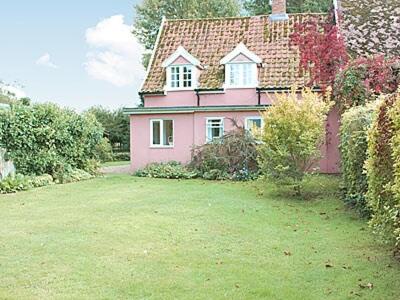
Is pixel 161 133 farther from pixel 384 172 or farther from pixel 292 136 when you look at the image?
pixel 384 172

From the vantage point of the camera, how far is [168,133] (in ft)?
77.5

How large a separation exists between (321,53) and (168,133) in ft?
26.8

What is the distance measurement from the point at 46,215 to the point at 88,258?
15.0ft

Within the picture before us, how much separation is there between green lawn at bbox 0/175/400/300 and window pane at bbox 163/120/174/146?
939 centimetres

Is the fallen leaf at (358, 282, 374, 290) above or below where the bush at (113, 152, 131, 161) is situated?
below

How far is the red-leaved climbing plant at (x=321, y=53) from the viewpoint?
20.5 meters

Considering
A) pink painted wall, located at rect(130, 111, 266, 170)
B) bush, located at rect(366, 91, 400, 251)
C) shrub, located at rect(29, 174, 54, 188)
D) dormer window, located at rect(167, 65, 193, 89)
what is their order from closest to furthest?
bush, located at rect(366, 91, 400, 251) → shrub, located at rect(29, 174, 54, 188) → pink painted wall, located at rect(130, 111, 266, 170) → dormer window, located at rect(167, 65, 193, 89)

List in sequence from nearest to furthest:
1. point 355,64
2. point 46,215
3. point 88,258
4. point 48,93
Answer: point 88,258
point 46,215
point 355,64
point 48,93

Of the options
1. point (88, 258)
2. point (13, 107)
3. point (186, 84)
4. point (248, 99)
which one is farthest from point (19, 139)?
point (88, 258)

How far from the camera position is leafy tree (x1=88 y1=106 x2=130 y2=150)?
131ft

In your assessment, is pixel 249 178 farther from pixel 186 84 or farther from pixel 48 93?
pixel 48 93

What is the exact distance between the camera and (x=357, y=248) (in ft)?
27.8

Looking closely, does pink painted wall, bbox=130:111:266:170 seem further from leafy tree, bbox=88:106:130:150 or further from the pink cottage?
leafy tree, bbox=88:106:130:150

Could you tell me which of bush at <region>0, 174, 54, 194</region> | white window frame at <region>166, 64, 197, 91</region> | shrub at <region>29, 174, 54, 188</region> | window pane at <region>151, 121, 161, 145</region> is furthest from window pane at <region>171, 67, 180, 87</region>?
bush at <region>0, 174, 54, 194</region>
